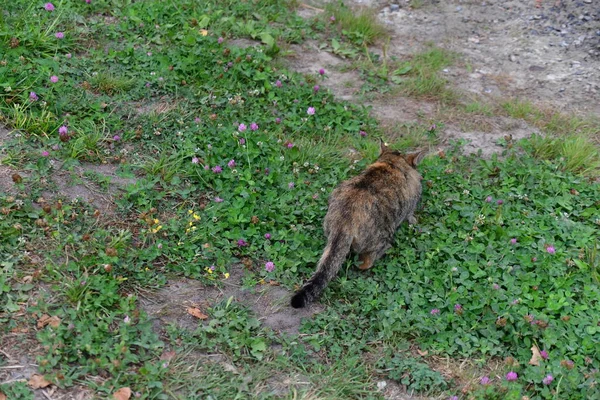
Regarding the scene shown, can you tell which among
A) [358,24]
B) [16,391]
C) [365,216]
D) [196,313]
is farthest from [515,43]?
[16,391]

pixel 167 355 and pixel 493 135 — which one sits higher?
pixel 493 135

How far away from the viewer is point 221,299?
178 inches

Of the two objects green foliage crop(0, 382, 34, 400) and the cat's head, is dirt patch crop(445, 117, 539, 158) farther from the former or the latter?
green foliage crop(0, 382, 34, 400)

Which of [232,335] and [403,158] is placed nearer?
[232,335]

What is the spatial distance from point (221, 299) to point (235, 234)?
62 centimetres

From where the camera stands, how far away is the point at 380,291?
15.8ft

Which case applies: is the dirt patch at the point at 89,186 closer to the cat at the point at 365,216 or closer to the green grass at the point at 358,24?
the cat at the point at 365,216

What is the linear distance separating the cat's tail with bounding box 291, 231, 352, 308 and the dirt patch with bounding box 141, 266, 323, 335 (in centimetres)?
17

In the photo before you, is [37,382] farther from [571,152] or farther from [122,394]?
[571,152]

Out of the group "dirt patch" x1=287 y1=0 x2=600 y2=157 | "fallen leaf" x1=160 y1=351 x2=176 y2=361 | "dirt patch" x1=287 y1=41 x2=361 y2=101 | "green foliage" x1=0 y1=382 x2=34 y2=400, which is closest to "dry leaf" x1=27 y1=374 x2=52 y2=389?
"green foliage" x1=0 y1=382 x2=34 y2=400

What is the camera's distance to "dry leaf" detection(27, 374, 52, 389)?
361 centimetres

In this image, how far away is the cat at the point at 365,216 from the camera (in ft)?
15.2

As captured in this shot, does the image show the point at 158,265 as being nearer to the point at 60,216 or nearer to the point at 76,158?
the point at 60,216

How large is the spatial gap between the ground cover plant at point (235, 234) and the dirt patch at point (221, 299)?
59mm
